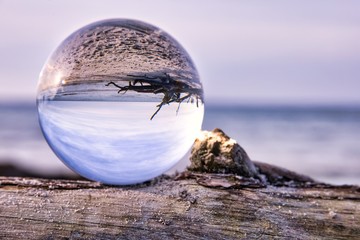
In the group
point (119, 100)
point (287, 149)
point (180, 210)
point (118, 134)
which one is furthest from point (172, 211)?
point (287, 149)

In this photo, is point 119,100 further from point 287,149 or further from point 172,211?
point 287,149

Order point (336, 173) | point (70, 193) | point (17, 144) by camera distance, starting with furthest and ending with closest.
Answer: point (17, 144)
point (336, 173)
point (70, 193)

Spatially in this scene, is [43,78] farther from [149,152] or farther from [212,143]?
[212,143]

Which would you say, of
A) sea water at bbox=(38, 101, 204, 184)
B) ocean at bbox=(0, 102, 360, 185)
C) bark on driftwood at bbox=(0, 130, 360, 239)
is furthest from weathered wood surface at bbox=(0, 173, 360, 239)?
ocean at bbox=(0, 102, 360, 185)

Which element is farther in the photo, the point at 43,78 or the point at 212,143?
the point at 212,143

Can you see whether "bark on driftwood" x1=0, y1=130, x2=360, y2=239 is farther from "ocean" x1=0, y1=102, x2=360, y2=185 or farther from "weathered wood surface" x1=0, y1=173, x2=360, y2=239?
"ocean" x1=0, y1=102, x2=360, y2=185

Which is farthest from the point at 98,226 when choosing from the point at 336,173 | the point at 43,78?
the point at 336,173
